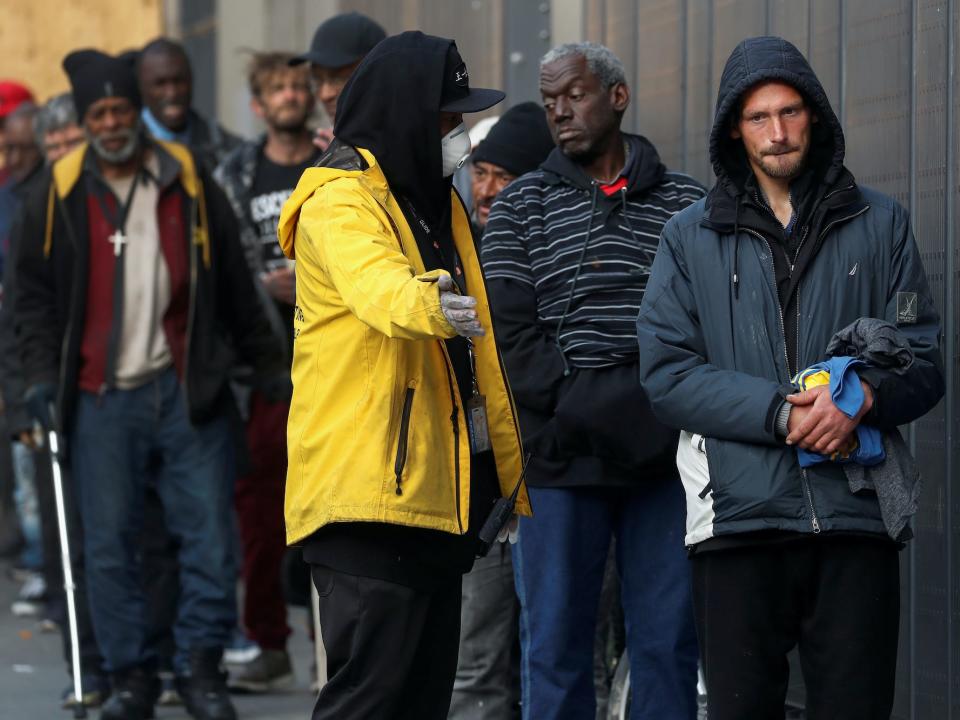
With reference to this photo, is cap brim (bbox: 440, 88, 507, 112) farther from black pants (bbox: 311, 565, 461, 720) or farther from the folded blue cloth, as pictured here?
black pants (bbox: 311, 565, 461, 720)

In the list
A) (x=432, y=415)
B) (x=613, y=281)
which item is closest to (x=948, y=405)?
(x=613, y=281)

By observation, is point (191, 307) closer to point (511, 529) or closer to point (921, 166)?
point (511, 529)

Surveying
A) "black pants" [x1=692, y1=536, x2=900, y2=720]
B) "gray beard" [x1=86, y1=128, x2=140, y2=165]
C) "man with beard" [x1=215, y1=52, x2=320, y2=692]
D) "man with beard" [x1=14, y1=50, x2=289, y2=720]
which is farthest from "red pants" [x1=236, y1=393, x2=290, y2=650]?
"black pants" [x1=692, y1=536, x2=900, y2=720]

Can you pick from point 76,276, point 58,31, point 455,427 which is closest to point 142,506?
point 76,276

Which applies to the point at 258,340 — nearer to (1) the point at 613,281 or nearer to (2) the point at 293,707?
(2) the point at 293,707

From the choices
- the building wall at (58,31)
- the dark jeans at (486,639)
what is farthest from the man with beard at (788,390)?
the building wall at (58,31)

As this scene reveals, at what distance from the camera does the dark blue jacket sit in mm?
4164

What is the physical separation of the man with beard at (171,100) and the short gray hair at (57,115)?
39 centimetres

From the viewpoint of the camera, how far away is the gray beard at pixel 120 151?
675 cm

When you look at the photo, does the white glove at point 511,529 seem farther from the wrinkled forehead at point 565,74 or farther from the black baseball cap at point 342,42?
the black baseball cap at point 342,42

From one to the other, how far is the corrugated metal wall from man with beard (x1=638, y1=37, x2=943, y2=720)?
26.9 inches

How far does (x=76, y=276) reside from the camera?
21.8ft

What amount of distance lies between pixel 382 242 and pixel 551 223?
1.27 m

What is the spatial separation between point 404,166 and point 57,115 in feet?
16.0
